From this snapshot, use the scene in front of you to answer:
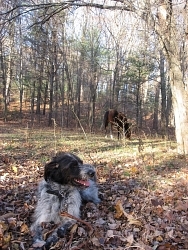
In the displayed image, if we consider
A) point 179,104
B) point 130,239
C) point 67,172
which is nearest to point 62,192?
point 67,172

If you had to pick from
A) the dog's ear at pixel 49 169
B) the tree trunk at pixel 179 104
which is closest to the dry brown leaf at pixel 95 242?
the dog's ear at pixel 49 169

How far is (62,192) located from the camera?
4.40 metres

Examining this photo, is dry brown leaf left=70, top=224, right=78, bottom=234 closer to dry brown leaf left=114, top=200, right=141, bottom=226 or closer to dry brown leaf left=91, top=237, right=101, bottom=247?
dry brown leaf left=91, top=237, right=101, bottom=247

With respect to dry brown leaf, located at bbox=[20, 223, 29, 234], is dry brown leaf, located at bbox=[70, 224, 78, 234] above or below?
above

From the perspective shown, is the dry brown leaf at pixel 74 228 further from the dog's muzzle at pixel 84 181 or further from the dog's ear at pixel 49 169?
the dog's ear at pixel 49 169

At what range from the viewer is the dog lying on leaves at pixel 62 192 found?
404cm

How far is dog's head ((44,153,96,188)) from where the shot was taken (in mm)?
4488

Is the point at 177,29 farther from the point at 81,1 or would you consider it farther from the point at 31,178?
the point at 31,178

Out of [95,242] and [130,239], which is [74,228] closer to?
[95,242]

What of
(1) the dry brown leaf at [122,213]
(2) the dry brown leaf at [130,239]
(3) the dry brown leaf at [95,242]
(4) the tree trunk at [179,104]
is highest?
(4) the tree trunk at [179,104]

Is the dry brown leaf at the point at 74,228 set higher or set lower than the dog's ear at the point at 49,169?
lower

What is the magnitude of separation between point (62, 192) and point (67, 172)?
0.31 meters

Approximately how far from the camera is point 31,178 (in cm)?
641

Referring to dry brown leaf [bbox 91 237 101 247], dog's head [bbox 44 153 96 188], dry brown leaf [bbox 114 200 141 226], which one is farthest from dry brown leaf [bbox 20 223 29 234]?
dry brown leaf [bbox 114 200 141 226]
